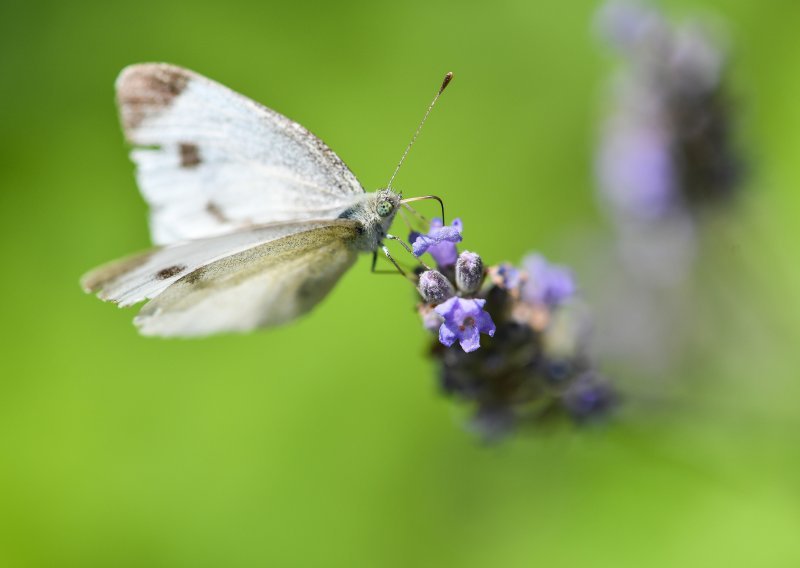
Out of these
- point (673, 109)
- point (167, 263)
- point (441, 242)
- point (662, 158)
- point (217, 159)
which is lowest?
point (167, 263)

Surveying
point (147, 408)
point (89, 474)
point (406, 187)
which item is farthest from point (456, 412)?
point (89, 474)

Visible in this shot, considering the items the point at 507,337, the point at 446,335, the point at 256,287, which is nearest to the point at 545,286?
the point at 507,337

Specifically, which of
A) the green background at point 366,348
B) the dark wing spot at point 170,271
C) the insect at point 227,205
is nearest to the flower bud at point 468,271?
the insect at point 227,205

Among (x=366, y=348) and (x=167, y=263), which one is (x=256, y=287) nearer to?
(x=167, y=263)

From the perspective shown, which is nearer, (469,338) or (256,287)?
(469,338)

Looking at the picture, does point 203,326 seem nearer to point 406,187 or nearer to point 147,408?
point 147,408

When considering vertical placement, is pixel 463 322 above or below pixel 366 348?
below

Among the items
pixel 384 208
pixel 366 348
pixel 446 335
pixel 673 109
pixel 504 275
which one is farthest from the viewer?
pixel 366 348
